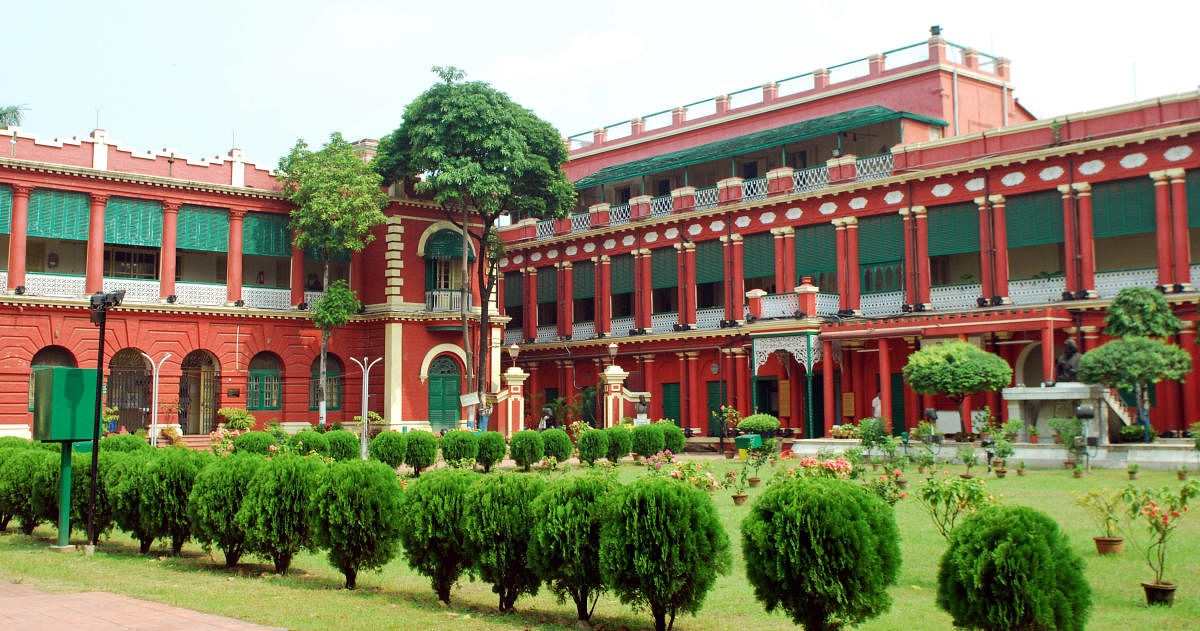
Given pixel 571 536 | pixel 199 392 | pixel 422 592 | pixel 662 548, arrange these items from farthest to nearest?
pixel 199 392, pixel 422 592, pixel 571 536, pixel 662 548

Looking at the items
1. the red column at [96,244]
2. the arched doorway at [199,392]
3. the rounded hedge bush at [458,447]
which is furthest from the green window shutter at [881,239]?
the red column at [96,244]

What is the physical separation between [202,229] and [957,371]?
69.6 ft

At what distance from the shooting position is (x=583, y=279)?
3797cm

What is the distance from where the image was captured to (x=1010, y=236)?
2659 cm

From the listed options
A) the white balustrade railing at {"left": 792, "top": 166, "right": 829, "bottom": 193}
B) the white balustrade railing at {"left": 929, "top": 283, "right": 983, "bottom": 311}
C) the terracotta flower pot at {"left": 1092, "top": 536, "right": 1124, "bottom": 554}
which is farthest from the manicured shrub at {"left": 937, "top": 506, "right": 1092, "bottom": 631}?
the white balustrade railing at {"left": 792, "top": 166, "right": 829, "bottom": 193}

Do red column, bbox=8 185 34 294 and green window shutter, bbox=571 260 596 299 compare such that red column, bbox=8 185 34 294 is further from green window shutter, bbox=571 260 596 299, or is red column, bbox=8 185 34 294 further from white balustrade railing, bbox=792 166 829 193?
white balustrade railing, bbox=792 166 829 193

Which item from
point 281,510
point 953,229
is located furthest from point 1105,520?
point 953,229

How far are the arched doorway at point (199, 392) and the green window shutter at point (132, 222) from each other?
3575 millimetres

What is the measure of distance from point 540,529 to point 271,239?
25.5 meters

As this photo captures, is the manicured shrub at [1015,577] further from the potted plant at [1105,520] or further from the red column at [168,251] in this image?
the red column at [168,251]

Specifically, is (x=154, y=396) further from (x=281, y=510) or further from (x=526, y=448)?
(x=281, y=510)

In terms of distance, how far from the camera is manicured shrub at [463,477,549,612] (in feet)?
27.5

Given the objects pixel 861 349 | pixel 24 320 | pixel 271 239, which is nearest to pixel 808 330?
pixel 861 349

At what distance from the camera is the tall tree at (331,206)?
29656 millimetres
